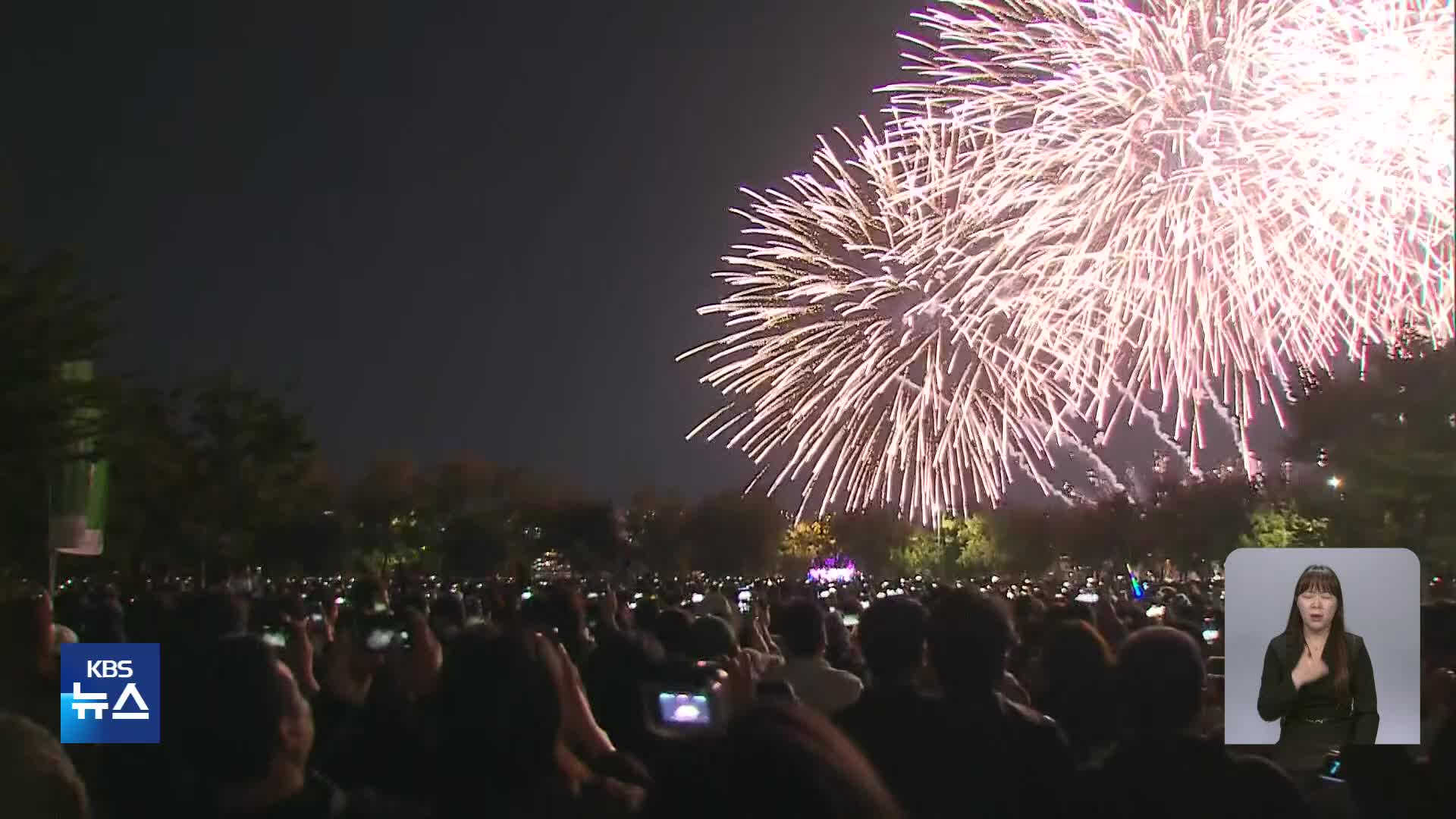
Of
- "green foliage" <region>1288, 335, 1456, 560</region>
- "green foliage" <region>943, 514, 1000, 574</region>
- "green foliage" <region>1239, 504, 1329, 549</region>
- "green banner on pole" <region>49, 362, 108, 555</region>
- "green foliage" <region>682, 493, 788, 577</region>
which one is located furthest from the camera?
"green foliage" <region>943, 514, 1000, 574</region>

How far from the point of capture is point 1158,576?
270ft

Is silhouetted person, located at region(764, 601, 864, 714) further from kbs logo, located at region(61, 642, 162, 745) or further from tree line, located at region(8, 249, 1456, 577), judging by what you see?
tree line, located at region(8, 249, 1456, 577)

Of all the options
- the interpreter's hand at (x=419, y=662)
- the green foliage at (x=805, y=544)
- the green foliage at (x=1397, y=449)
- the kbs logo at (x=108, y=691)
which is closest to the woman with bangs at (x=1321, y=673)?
the interpreter's hand at (x=419, y=662)

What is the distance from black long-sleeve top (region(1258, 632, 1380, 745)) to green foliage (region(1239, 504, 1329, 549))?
3773 cm

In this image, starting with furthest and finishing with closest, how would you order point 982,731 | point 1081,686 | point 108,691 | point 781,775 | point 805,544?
point 805,544
point 108,691
point 1081,686
point 982,731
point 781,775

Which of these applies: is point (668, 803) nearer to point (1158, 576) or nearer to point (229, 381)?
point (229, 381)

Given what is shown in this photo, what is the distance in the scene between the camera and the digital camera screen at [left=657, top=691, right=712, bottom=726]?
5383mm

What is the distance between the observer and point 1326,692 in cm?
534

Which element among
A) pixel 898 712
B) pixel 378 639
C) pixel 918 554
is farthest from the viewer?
pixel 918 554

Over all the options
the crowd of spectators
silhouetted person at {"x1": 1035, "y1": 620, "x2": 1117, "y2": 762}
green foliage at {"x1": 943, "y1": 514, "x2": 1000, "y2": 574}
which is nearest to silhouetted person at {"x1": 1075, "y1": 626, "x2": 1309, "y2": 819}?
the crowd of spectators

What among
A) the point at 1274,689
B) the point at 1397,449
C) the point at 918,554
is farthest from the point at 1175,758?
the point at 918,554

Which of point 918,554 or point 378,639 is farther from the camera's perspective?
point 918,554

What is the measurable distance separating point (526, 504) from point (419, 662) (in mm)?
83738

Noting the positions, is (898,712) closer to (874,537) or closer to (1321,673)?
(1321,673)
